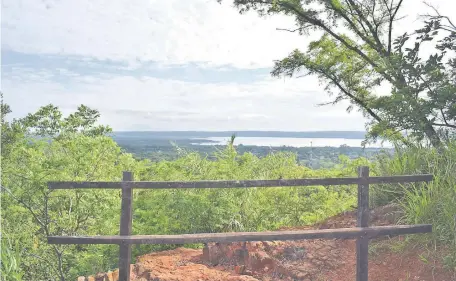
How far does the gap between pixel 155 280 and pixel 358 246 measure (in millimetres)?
2605

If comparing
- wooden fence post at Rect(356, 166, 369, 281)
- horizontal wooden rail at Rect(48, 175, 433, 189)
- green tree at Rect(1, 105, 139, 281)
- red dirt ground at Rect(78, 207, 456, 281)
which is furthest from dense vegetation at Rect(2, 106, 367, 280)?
wooden fence post at Rect(356, 166, 369, 281)

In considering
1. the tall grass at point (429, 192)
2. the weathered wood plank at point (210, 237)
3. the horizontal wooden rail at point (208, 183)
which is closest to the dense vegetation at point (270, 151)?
the tall grass at point (429, 192)

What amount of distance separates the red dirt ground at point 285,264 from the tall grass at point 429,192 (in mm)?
352

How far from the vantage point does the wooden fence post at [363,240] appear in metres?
6.23

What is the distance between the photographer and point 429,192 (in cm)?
693

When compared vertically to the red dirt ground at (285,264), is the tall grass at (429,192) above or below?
above

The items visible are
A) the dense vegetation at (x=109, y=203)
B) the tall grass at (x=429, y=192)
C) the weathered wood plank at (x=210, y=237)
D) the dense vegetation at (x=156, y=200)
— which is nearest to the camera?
the weathered wood plank at (x=210, y=237)

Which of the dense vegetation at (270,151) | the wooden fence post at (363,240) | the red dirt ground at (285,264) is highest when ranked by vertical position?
the dense vegetation at (270,151)

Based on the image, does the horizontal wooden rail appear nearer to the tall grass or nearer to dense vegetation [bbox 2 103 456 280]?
the tall grass

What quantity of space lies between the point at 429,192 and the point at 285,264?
226cm

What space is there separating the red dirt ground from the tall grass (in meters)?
0.35

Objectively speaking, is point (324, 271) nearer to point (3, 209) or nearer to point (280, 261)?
point (280, 261)

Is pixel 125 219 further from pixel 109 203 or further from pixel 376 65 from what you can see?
pixel 376 65

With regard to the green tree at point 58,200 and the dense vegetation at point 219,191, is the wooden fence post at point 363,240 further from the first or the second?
the green tree at point 58,200
